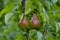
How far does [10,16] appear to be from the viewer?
2.12 metres

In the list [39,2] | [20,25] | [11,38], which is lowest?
[11,38]

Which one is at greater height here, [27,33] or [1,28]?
[27,33]

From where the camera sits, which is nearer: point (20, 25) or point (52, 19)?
point (20, 25)

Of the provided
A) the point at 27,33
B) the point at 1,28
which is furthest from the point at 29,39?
the point at 1,28

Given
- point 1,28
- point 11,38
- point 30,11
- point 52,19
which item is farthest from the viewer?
point 1,28

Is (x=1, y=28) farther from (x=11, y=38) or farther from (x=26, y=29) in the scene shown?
(x=26, y=29)

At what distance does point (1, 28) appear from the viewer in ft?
11.1

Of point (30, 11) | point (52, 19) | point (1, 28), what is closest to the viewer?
point (30, 11)

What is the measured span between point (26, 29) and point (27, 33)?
0.04 m

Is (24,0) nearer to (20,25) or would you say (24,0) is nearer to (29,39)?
(20,25)

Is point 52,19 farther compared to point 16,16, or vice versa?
point 52,19

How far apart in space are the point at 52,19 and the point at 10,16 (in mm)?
486

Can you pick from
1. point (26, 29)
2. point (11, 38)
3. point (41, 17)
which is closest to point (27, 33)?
point (26, 29)

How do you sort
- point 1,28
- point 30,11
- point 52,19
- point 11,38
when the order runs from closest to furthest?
point 30,11, point 52,19, point 11,38, point 1,28
